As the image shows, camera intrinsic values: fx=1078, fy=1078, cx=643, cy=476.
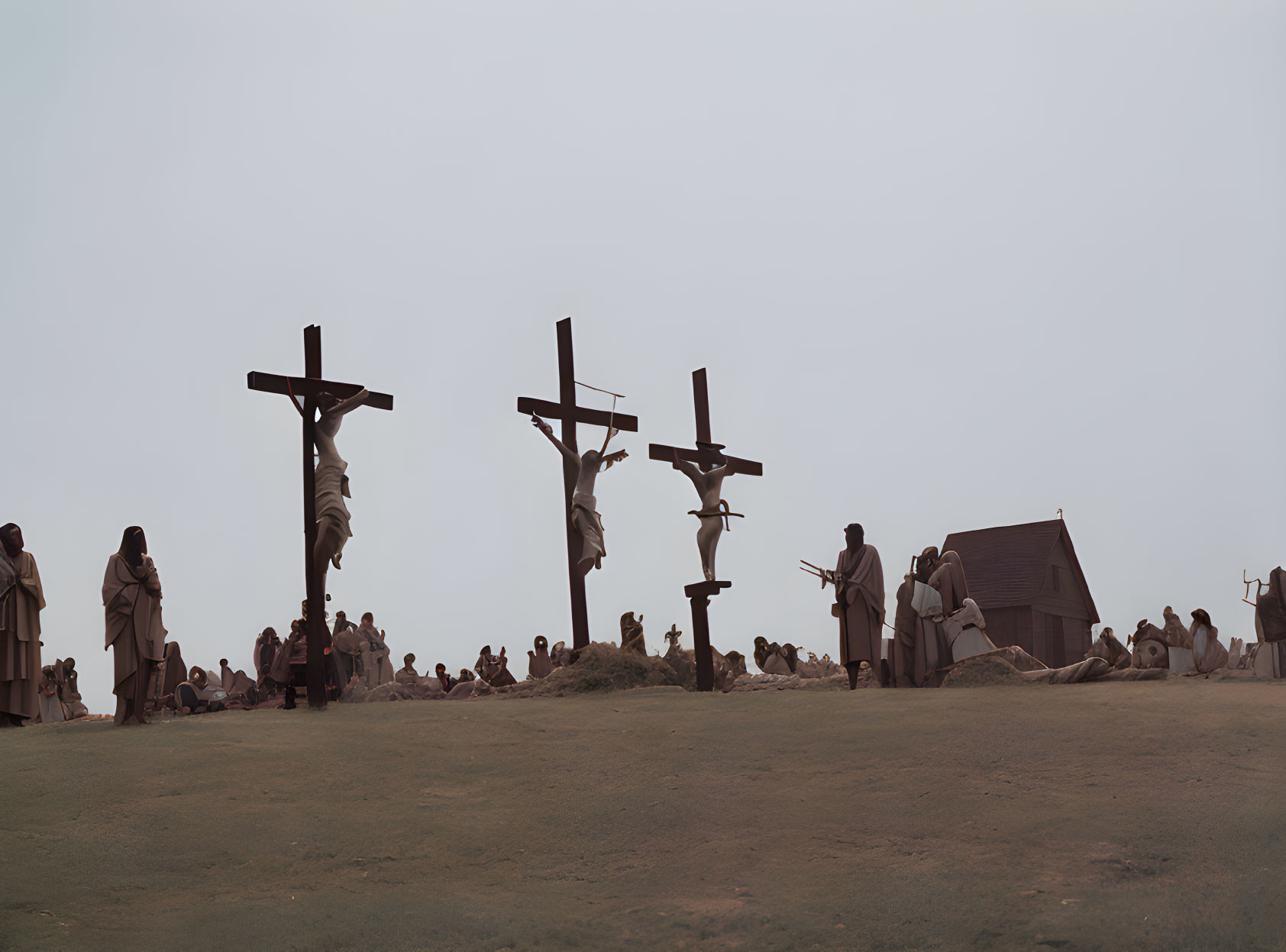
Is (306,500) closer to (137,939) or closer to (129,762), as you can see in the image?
(129,762)

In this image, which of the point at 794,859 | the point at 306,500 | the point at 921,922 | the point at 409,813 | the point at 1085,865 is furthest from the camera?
the point at 306,500

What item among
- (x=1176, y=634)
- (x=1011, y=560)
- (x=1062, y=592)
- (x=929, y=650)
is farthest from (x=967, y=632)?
(x=1062, y=592)

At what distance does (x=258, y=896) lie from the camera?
6.46m

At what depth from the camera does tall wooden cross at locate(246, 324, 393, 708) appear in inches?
500

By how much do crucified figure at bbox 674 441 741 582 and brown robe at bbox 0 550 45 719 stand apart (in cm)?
863

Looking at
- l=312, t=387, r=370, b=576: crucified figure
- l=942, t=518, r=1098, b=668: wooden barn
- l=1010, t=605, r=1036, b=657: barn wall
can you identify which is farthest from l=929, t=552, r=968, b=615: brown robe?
l=312, t=387, r=370, b=576: crucified figure

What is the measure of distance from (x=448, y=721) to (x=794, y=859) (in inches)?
204

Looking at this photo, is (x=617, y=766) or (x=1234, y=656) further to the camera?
(x=1234, y=656)

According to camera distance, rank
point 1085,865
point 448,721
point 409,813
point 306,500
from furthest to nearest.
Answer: point 306,500, point 448,721, point 409,813, point 1085,865

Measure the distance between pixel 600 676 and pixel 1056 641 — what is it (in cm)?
1167

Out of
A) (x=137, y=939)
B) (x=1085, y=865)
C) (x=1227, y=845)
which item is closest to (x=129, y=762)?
(x=137, y=939)

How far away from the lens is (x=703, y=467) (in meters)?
17.0

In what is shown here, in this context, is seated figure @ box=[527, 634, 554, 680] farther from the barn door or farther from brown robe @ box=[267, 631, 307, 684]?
the barn door

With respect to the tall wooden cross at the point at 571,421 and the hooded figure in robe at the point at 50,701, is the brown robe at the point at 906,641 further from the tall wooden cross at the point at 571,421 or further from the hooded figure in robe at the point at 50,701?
the hooded figure in robe at the point at 50,701
